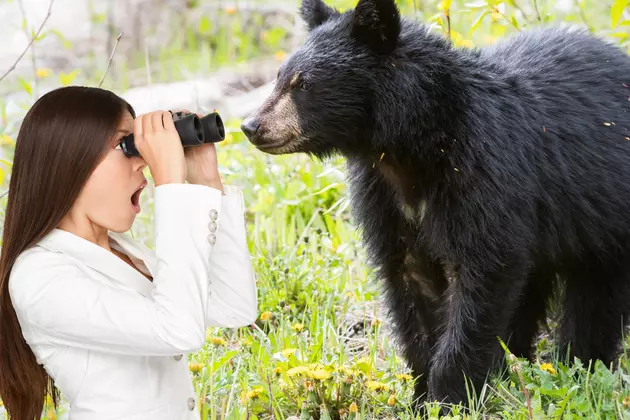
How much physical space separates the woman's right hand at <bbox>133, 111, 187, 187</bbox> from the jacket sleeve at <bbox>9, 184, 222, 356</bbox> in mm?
40

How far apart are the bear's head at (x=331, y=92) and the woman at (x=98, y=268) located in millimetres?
1010

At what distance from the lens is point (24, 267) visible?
234 cm

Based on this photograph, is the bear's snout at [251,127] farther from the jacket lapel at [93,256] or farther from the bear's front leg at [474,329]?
the jacket lapel at [93,256]

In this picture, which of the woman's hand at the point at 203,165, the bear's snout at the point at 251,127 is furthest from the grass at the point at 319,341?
the woman's hand at the point at 203,165

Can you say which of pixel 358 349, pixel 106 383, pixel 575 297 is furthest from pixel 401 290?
pixel 106 383

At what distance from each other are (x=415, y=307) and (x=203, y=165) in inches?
60.6

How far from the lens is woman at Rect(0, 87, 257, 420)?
2.25m

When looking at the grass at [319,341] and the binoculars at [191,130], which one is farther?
the grass at [319,341]

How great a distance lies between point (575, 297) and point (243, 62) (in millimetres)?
5935

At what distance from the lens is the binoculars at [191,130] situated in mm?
2391

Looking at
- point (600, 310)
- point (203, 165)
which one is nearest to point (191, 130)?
point (203, 165)

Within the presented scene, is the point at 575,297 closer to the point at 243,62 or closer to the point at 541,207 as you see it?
the point at 541,207

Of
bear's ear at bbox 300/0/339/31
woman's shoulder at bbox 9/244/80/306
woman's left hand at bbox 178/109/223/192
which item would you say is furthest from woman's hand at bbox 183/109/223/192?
bear's ear at bbox 300/0/339/31

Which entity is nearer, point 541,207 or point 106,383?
point 106,383
